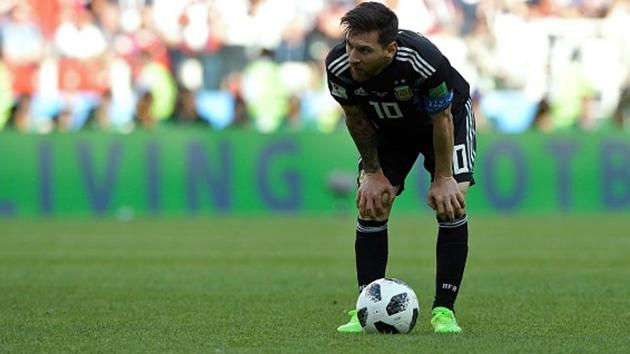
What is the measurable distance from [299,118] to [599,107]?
5.78 metres

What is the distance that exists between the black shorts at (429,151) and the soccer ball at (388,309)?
0.71 metres

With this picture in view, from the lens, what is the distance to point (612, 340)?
6.91m

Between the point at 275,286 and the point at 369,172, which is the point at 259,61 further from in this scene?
the point at 369,172

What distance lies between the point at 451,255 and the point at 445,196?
0.39 meters

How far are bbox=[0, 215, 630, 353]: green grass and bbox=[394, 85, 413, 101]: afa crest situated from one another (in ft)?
4.17

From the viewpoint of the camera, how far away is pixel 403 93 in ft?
23.7

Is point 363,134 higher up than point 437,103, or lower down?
lower down

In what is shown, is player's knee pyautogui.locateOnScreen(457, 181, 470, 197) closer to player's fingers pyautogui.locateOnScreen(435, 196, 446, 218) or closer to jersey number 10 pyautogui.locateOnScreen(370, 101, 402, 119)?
player's fingers pyautogui.locateOnScreen(435, 196, 446, 218)

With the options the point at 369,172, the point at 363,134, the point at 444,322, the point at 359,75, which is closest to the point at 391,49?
the point at 359,75

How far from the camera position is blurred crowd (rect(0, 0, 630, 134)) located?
894 inches

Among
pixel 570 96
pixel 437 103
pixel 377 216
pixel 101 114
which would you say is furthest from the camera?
pixel 570 96

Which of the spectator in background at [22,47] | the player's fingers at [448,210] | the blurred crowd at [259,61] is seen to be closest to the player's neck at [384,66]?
the player's fingers at [448,210]

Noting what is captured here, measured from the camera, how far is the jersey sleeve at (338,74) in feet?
23.6

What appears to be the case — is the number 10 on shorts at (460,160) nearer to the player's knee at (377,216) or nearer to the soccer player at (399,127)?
the soccer player at (399,127)
